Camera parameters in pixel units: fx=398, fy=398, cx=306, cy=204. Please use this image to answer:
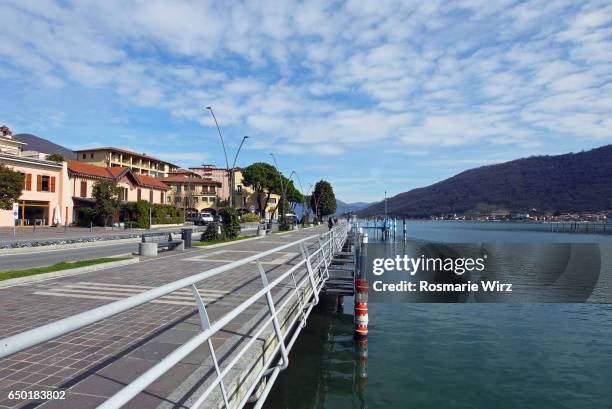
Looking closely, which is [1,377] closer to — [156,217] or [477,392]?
[477,392]

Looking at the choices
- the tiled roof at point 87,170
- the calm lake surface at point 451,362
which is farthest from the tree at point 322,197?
the calm lake surface at point 451,362

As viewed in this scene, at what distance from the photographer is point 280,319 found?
6.66m

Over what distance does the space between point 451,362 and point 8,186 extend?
36527 mm

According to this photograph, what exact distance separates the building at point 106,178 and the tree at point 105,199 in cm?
257

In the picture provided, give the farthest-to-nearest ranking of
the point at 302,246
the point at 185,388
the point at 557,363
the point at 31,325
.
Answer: the point at 557,363 → the point at 302,246 → the point at 31,325 → the point at 185,388

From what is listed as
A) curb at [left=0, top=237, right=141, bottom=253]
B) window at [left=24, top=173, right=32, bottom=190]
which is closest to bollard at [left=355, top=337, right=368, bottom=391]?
curb at [left=0, top=237, right=141, bottom=253]

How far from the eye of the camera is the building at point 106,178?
48.7 metres

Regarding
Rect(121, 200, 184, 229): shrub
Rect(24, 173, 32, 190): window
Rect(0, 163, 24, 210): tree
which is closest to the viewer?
Rect(0, 163, 24, 210): tree

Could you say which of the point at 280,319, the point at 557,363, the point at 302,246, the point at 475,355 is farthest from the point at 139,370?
the point at 557,363

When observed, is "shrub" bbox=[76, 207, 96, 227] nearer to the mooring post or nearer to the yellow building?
the mooring post

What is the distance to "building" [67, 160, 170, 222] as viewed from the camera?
48719 millimetres

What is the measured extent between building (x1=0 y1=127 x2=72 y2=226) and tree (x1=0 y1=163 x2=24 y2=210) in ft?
24.0

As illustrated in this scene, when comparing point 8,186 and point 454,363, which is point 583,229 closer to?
point 454,363

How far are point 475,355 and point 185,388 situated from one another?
357 inches
